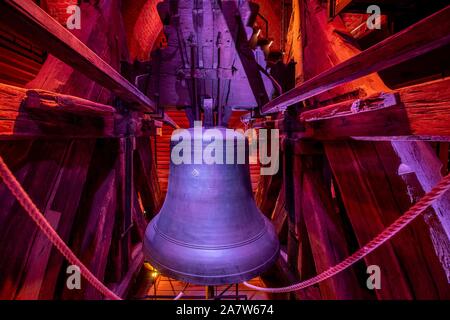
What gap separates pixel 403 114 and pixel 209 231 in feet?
3.93

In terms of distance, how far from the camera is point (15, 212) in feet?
4.97

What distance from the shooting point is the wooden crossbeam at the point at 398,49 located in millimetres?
631

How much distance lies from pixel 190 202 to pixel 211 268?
1.34 feet

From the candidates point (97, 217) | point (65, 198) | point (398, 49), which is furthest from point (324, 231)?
point (65, 198)

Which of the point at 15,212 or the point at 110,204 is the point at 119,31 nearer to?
the point at 110,204

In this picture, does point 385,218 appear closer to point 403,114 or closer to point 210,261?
point 403,114

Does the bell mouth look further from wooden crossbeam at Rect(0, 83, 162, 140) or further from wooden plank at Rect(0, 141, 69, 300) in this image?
wooden crossbeam at Rect(0, 83, 162, 140)

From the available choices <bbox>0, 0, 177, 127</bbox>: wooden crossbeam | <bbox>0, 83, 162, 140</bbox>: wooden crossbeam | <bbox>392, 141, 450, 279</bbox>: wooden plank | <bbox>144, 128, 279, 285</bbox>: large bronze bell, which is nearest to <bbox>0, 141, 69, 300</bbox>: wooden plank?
<bbox>0, 83, 162, 140</bbox>: wooden crossbeam

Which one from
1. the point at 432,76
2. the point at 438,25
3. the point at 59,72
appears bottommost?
the point at 438,25

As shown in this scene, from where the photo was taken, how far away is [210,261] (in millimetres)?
1347

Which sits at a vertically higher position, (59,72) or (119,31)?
(119,31)

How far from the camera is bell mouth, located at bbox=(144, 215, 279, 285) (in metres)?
1.32
